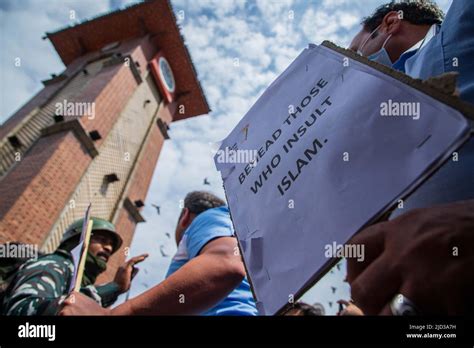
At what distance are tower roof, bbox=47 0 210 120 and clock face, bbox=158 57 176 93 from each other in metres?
0.27

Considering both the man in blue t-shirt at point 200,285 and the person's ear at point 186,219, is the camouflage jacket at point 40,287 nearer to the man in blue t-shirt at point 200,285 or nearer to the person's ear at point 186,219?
the man in blue t-shirt at point 200,285

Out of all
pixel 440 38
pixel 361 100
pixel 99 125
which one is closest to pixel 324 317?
pixel 361 100

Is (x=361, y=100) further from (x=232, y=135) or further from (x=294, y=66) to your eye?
(x=232, y=135)

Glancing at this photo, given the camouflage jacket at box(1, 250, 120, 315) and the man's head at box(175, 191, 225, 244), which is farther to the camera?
the man's head at box(175, 191, 225, 244)

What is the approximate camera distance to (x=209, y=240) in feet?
5.19

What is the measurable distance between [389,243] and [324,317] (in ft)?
0.86

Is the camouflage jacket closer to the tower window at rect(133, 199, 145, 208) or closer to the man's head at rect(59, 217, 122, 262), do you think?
the man's head at rect(59, 217, 122, 262)

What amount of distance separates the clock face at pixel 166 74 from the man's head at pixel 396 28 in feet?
41.1

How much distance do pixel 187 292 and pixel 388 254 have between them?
911 mm

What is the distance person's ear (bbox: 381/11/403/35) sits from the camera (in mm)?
1614

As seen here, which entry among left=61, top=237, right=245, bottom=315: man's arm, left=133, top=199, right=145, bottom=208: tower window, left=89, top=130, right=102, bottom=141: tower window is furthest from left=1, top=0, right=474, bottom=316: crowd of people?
left=133, top=199, right=145, bottom=208: tower window

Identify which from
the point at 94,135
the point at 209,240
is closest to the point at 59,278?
the point at 209,240

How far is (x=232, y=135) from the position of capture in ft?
3.96

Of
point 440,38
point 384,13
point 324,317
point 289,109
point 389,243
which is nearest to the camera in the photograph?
point 389,243
